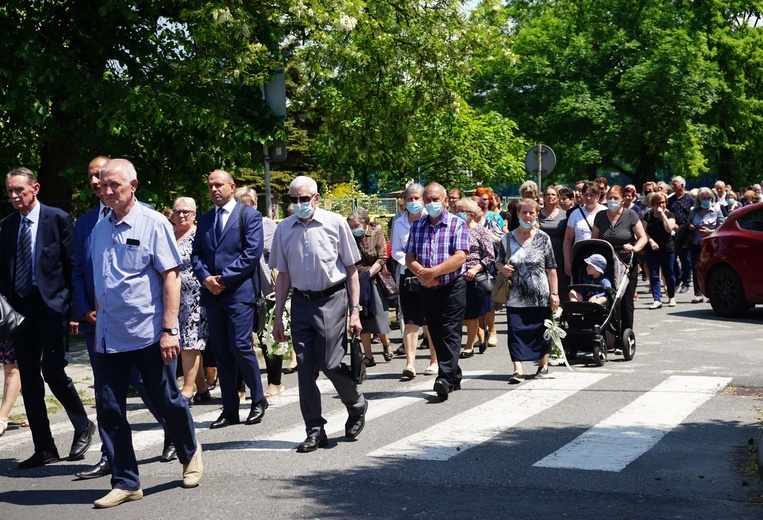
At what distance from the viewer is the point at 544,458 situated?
289 inches

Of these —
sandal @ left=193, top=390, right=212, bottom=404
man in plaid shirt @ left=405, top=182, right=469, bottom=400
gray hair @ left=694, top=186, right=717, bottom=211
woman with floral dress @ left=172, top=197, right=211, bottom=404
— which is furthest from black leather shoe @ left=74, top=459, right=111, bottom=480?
gray hair @ left=694, top=186, right=717, bottom=211

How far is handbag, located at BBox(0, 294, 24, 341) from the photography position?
698cm

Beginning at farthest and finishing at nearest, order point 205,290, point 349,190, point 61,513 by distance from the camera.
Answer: point 349,190
point 205,290
point 61,513

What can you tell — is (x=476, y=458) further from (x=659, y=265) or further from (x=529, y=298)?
(x=659, y=265)

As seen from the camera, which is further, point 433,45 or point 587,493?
point 433,45

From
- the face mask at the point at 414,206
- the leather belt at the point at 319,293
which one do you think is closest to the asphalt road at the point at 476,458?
the leather belt at the point at 319,293

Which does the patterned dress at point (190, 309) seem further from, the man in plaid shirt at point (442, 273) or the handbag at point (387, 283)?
the handbag at point (387, 283)

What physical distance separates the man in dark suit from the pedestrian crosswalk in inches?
26.8

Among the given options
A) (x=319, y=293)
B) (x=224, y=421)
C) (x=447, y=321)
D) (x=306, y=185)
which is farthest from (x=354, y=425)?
(x=447, y=321)

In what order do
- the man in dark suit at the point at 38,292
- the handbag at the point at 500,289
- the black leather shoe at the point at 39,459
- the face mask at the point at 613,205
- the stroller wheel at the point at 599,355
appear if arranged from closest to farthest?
the black leather shoe at the point at 39,459 < the man in dark suit at the point at 38,292 < the handbag at the point at 500,289 < the stroller wheel at the point at 599,355 < the face mask at the point at 613,205

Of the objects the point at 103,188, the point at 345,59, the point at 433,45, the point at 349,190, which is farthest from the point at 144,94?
the point at 349,190

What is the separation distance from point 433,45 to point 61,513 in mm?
14282

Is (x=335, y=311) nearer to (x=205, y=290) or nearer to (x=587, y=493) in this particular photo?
Result: (x=205, y=290)

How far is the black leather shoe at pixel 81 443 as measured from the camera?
7855 millimetres
